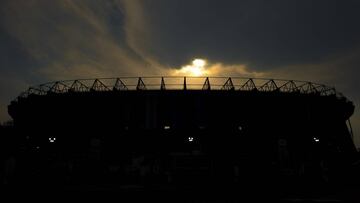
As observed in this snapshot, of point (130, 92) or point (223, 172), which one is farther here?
point (130, 92)

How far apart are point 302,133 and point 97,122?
25747 mm

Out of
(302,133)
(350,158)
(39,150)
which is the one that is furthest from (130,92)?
(350,158)

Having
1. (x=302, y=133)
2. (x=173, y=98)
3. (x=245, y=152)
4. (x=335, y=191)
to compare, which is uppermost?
(x=173, y=98)

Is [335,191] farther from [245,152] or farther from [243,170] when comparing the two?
[245,152]

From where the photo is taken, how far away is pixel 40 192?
699 inches

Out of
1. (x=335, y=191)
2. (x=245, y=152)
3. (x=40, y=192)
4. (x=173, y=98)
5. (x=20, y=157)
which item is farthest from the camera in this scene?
(x=173, y=98)

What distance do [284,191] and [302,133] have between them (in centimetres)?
1844

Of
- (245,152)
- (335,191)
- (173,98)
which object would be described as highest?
(173,98)

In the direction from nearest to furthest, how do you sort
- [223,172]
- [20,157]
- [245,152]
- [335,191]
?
[335,191] < [223,172] < [20,157] < [245,152]

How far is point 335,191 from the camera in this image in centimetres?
2006

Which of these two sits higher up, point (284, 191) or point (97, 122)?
point (97, 122)

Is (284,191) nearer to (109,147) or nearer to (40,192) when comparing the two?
(40,192)

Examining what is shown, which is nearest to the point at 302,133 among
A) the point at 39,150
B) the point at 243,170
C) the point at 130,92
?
the point at 243,170

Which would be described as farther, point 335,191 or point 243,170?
point 243,170
